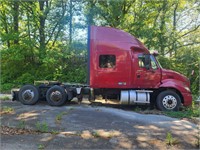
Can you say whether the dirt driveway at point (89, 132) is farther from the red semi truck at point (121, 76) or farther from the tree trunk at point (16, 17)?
the tree trunk at point (16, 17)

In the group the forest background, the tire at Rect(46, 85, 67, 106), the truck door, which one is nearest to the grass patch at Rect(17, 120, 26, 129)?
the tire at Rect(46, 85, 67, 106)

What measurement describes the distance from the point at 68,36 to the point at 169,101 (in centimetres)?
961

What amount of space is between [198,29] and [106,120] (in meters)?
14.8

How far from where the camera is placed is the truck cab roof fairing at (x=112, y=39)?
10.1 meters

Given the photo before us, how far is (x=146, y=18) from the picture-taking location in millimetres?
16984

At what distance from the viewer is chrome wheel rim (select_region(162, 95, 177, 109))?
9867mm

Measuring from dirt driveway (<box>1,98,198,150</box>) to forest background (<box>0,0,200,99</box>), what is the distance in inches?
322

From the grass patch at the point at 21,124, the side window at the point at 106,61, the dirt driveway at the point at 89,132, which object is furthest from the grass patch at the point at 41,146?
the side window at the point at 106,61

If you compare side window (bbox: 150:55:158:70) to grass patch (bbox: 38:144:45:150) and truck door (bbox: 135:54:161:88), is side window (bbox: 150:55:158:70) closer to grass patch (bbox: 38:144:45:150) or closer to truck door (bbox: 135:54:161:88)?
truck door (bbox: 135:54:161:88)

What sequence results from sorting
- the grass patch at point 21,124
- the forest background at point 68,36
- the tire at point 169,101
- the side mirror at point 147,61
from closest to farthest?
the grass patch at point 21,124 < the tire at point 169,101 < the side mirror at point 147,61 < the forest background at point 68,36

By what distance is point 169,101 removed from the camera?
9.90 meters

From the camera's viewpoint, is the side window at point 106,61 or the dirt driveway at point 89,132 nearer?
the dirt driveway at point 89,132

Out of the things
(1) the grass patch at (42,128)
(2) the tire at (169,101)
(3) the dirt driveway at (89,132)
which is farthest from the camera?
(2) the tire at (169,101)

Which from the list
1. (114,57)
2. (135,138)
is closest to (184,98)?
(114,57)
